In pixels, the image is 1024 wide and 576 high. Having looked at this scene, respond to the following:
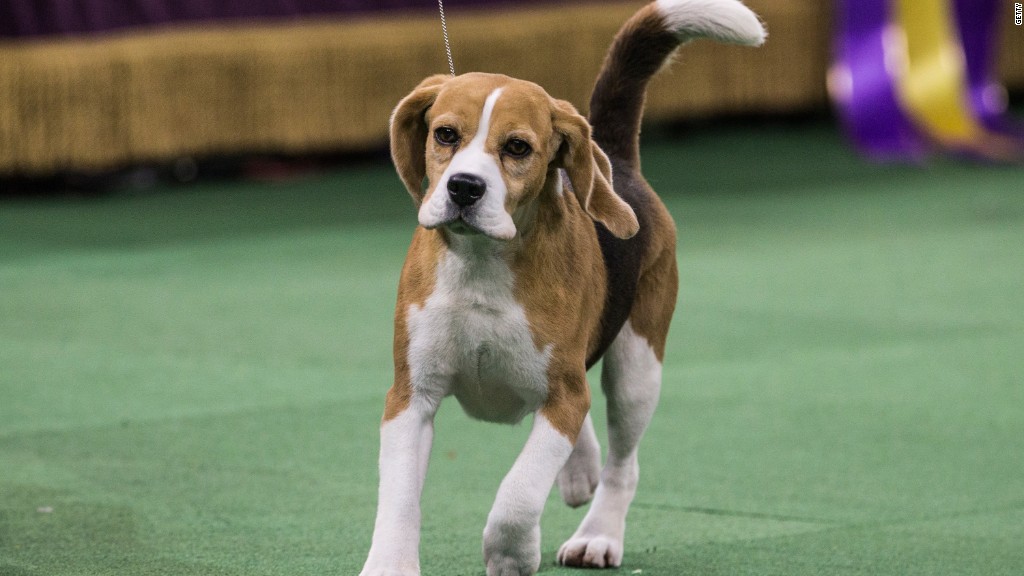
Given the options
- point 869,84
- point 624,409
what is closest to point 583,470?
point 624,409

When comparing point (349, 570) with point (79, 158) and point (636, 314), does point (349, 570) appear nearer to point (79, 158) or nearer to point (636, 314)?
point (636, 314)

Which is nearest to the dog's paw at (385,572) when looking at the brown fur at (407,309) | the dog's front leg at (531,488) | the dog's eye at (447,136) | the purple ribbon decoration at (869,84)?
the dog's front leg at (531,488)

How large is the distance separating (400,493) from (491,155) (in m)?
0.64

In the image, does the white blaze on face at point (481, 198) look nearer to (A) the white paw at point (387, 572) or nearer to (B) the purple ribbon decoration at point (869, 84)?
(A) the white paw at point (387, 572)

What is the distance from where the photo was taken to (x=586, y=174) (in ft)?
9.63

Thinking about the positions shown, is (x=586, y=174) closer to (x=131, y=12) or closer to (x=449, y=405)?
(x=449, y=405)

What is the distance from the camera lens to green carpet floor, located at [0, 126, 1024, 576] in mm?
3654

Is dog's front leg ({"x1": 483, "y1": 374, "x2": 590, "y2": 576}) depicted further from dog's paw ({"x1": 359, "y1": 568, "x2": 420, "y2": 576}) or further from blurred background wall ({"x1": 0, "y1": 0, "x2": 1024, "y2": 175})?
blurred background wall ({"x1": 0, "y1": 0, "x2": 1024, "y2": 175})

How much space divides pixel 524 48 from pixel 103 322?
18.7ft

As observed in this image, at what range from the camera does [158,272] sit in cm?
771

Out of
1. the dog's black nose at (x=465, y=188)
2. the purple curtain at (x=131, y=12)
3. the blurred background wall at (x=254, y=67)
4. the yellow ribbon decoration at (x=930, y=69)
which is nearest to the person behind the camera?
the dog's black nose at (x=465, y=188)

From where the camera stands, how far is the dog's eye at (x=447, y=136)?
277cm

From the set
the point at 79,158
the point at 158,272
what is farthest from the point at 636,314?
the point at 79,158

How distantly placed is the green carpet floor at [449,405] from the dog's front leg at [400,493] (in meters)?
0.53
